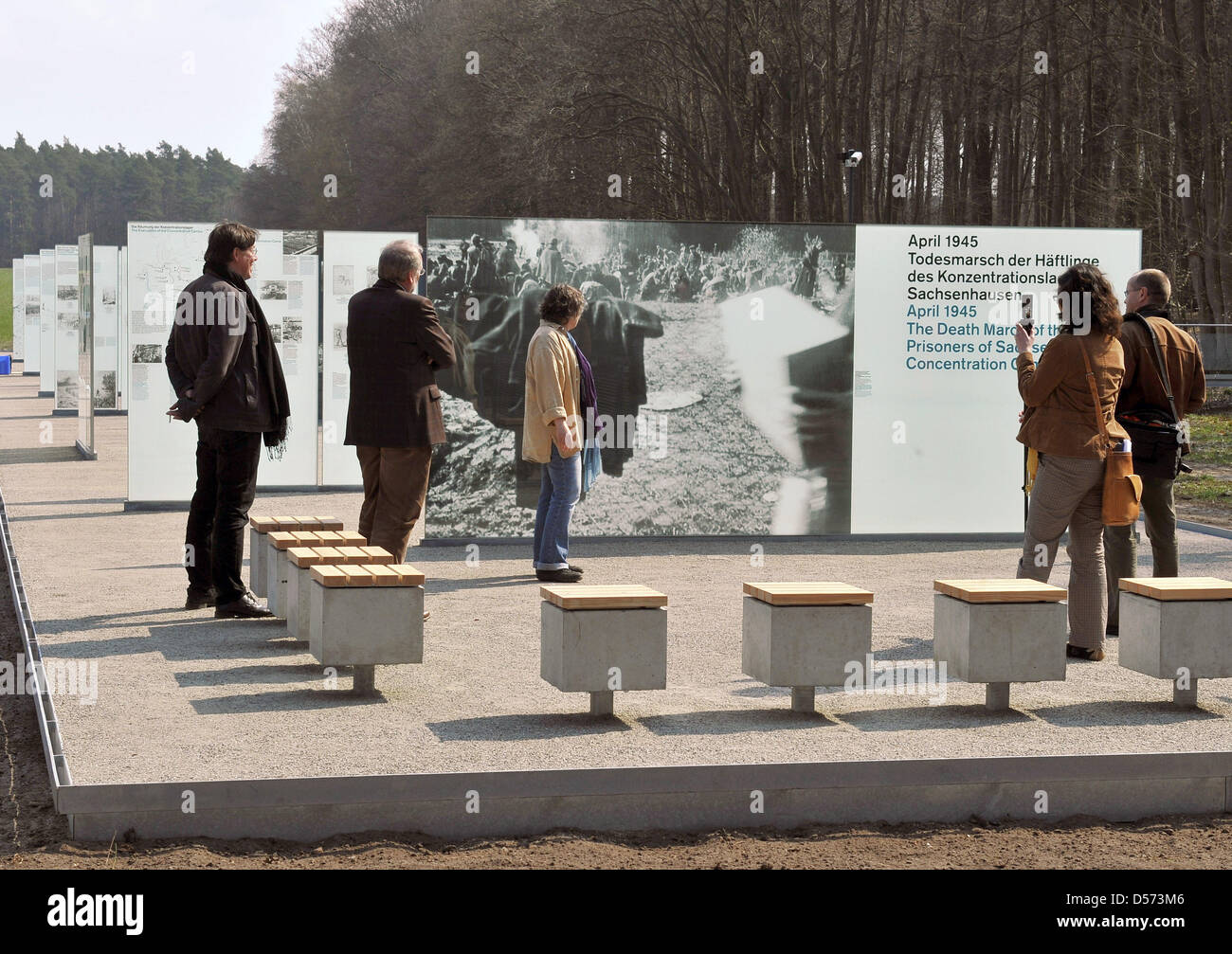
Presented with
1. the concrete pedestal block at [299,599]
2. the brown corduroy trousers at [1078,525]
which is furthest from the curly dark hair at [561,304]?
the brown corduroy trousers at [1078,525]

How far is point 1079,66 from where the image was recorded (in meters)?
37.7

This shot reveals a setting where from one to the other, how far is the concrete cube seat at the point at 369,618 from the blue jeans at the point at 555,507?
364 cm

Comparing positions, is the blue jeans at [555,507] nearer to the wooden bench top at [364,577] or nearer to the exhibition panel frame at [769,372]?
the exhibition panel frame at [769,372]

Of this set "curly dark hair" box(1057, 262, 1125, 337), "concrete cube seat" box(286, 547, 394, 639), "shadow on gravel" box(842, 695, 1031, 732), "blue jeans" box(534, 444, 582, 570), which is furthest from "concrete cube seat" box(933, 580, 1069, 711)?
"blue jeans" box(534, 444, 582, 570)

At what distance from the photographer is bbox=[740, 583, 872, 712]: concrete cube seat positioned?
274 inches

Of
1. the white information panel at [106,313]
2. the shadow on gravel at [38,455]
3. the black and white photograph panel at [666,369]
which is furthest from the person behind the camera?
the white information panel at [106,313]

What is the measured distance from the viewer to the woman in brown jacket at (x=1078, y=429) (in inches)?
329

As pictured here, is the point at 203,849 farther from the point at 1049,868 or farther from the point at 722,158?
the point at 722,158

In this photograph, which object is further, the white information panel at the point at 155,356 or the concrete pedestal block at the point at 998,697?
the white information panel at the point at 155,356

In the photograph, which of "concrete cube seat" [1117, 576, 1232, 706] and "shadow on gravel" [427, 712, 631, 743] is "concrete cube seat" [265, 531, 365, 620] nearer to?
"shadow on gravel" [427, 712, 631, 743]

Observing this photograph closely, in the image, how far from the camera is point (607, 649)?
22.4ft

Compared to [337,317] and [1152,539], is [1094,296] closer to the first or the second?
[1152,539]

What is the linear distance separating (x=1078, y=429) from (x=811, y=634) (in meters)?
2.27
